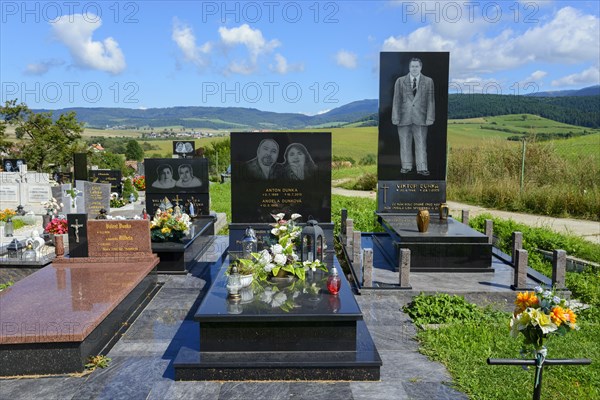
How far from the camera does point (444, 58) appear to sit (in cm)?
1111

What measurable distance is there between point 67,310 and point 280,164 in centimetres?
458

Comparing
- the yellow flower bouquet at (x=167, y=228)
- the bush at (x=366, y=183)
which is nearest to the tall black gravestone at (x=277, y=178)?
the yellow flower bouquet at (x=167, y=228)

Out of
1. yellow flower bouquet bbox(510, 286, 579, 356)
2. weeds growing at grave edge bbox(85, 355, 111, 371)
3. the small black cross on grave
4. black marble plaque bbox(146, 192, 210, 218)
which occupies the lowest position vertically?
weeds growing at grave edge bbox(85, 355, 111, 371)

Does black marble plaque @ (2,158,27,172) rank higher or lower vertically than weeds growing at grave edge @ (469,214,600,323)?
higher

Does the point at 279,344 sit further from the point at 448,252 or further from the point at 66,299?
the point at 448,252

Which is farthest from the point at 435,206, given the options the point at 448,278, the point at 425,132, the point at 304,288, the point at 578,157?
the point at 578,157

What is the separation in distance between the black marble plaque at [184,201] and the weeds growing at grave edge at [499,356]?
7789 mm

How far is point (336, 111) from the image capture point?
16562cm

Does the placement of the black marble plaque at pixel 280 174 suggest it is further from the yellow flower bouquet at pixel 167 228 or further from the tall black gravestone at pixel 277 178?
the yellow flower bouquet at pixel 167 228

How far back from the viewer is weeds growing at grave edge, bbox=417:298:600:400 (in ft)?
15.4

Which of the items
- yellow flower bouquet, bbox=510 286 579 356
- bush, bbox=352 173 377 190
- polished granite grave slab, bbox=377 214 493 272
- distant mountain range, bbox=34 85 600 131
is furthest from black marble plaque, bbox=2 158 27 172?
yellow flower bouquet, bbox=510 286 579 356

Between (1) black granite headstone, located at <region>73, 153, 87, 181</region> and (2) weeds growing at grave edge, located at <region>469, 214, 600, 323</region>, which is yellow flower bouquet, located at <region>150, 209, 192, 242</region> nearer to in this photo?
(2) weeds growing at grave edge, located at <region>469, 214, 600, 323</region>

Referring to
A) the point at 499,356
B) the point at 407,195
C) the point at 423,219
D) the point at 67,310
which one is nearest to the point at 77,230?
the point at 67,310

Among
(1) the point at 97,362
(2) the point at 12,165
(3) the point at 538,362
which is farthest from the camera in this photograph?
(2) the point at 12,165
